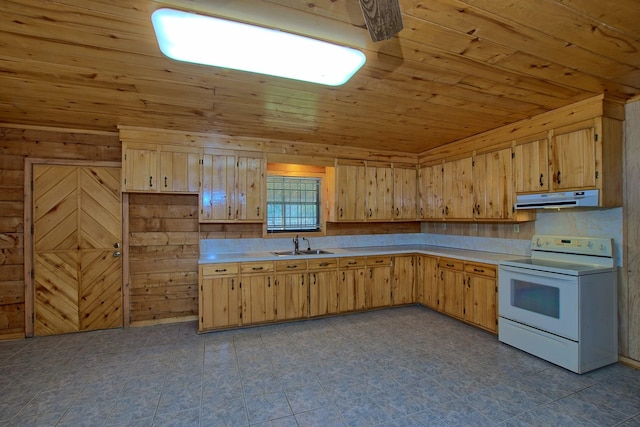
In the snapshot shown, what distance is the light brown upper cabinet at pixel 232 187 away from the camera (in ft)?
12.8

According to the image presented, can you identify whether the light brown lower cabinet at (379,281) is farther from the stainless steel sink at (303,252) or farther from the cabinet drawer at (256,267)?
the cabinet drawer at (256,267)

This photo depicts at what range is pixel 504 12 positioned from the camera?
1592mm

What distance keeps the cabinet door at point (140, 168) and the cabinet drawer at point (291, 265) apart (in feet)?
5.98

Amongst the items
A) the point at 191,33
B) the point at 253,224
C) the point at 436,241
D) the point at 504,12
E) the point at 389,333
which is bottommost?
the point at 389,333

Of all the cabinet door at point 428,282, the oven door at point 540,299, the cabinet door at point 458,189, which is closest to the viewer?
the oven door at point 540,299

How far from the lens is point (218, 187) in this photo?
3951 millimetres

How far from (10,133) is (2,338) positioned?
7.85 ft

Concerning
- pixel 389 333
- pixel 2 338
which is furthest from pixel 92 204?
pixel 389 333

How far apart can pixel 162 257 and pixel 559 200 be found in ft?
15.5

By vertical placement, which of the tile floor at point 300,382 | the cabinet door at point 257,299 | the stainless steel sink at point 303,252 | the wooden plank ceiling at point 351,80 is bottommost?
the tile floor at point 300,382

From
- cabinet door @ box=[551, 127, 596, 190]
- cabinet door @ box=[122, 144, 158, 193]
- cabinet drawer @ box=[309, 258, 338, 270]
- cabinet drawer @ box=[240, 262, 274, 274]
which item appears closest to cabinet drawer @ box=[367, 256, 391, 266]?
cabinet drawer @ box=[309, 258, 338, 270]

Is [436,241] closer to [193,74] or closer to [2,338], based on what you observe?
[193,74]

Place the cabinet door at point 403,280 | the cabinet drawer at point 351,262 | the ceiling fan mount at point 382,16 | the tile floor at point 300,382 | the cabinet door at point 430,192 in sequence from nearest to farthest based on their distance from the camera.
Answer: the ceiling fan mount at point 382,16, the tile floor at point 300,382, the cabinet drawer at point 351,262, the cabinet door at point 403,280, the cabinet door at point 430,192

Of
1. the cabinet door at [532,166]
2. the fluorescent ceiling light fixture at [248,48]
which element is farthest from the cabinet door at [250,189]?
the cabinet door at [532,166]
